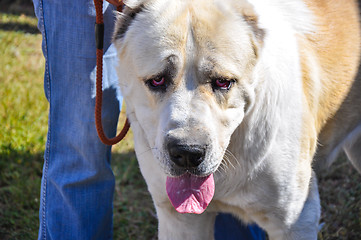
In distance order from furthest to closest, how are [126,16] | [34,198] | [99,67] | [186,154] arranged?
1. [34,198]
2. [99,67]
3. [126,16]
4. [186,154]

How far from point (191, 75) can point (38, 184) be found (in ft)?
7.10

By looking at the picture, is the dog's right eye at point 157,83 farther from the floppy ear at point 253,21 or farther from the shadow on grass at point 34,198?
the shadow on grass at point 34,198

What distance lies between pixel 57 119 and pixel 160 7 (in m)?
0.87

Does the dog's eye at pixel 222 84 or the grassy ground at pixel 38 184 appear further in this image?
the grassy ground at pixel 38 184

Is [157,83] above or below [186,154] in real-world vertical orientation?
above

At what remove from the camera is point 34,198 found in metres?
3.67

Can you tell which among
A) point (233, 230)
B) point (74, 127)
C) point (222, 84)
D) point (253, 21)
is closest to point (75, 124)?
point (74, 127)

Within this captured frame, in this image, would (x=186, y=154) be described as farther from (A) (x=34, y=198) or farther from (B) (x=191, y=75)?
(A) (x=34, y=198)

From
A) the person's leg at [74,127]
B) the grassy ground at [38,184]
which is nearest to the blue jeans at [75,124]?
the person's leg at [74,127]

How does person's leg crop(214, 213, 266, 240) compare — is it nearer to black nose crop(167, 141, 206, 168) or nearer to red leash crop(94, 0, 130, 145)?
red leash crop(94, 0, 130, 145)

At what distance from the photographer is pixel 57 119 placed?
2.62 metres

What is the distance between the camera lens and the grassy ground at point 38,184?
341 centimetres

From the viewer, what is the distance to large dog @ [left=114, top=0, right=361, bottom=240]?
207 cm

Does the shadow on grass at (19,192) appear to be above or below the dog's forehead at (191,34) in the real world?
below
